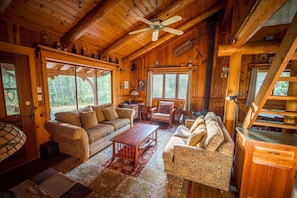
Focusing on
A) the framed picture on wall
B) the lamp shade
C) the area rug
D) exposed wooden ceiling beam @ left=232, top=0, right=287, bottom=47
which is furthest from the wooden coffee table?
the framed picture on wall

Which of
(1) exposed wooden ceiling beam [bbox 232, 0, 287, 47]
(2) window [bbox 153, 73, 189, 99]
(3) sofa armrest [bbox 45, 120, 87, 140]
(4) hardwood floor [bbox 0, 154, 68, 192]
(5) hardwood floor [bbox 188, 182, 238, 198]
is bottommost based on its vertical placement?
(4) hardwood floor [bbox 0, 154, 68, 192]

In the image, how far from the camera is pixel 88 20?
101 inches

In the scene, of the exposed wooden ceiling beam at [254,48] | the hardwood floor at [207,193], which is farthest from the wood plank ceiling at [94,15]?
the hardwood floor at [207,193]

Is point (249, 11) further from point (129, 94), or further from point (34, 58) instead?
point (129, 94)

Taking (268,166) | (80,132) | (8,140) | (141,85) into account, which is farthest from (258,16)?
(141,85)

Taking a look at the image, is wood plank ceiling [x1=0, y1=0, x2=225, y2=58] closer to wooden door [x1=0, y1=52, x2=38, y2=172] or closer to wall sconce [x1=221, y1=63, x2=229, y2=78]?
wooden door [x1=0, y1=52, x2=38, y2=172]

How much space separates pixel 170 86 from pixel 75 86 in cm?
343

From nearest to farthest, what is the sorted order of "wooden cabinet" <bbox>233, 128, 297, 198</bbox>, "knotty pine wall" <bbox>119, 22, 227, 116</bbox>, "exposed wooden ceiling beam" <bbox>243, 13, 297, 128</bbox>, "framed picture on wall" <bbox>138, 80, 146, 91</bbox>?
1. "exposed wooden ceiling beam" <bbox>243, 13, 297, 128</bbox>
2. "wooden cabinet" <bbox>233, 128, 297, 198</bbox>
3. "knotty pine wall" <bbox>119, 22, 227, 116</bbox>
4. "framed picture on wall" <bbox>138, 80, 146, 91</bbox>

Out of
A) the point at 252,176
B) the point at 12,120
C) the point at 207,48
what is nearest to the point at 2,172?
the point at 12,120

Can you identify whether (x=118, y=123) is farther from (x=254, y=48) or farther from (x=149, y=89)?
(x=254, y=48)

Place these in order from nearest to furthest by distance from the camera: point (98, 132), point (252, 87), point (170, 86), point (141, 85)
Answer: point (98, 132), point (252, 87), point (170, 86), point (141, 85)

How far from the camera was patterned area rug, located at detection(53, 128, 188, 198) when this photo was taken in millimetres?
1742

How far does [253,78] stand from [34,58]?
5820 mm

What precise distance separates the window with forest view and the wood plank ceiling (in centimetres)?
67
